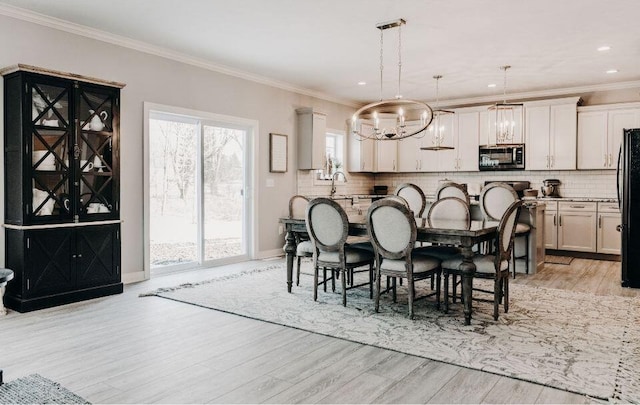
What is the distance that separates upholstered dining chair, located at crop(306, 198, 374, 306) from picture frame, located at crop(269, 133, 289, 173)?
303 centimetres

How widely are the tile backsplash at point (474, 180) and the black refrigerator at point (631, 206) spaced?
2.62 m

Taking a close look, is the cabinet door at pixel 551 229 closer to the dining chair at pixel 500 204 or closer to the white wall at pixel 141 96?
the dining chair at pixel 500 204

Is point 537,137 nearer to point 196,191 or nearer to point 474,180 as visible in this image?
point 474,180

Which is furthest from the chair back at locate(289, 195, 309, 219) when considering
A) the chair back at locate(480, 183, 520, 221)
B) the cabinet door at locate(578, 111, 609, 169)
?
the cabinet door at locate(578, 111, 609, 169)

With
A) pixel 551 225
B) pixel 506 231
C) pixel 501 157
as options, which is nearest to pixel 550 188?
pixel 551 225

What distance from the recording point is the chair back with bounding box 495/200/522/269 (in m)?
3.76

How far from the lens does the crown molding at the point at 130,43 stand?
173 inches

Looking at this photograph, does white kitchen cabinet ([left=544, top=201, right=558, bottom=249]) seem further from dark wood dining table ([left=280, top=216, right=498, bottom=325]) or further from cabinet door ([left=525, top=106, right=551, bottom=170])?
dark wood dining table ([left=280, top=216, right=498, bottom=325])

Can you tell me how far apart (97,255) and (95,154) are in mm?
988

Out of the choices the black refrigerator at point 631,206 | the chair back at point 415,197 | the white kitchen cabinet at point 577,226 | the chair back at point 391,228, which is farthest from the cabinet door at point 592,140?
the chair back at point 391,228

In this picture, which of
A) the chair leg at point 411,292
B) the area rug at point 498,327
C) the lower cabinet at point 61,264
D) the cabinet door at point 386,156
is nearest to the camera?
the area rug at point 498,327

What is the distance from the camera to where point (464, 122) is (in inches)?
337

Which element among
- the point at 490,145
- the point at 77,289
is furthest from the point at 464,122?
the point at 77,289

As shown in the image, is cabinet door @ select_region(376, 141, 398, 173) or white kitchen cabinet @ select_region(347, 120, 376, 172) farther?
cabinet door @ select_region(376, 141, 398, 173)
